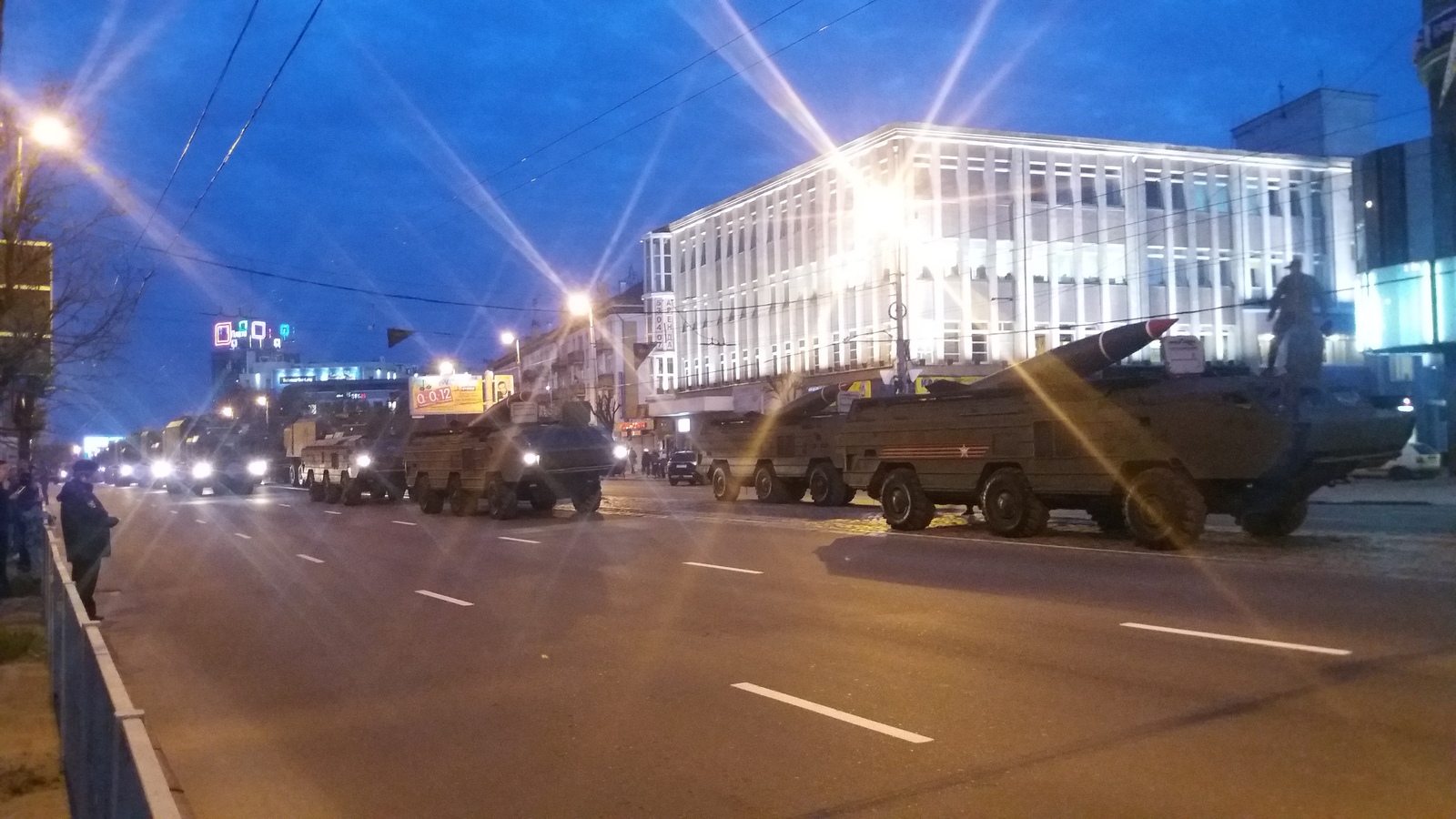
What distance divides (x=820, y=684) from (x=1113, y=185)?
47.4 meters

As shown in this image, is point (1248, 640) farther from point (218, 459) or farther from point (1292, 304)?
point (218, 459)

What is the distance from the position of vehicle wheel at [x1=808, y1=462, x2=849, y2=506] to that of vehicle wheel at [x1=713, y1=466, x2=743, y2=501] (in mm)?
3327

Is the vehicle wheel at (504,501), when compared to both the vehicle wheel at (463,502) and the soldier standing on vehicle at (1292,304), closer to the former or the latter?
the vehicle wheel at (463,502)

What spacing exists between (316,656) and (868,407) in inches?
507

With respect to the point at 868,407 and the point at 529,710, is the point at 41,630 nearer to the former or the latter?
the point at 529,710

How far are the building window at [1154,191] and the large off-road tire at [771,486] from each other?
30.1 meters

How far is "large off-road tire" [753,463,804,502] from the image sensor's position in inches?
1141

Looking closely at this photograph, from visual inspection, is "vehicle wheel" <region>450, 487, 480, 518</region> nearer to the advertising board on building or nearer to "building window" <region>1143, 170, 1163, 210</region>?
the advertising board on building

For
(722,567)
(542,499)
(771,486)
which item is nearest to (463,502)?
(542,499)

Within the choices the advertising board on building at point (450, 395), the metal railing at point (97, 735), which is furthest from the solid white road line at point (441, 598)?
the advertising board on building at point (450, 395)

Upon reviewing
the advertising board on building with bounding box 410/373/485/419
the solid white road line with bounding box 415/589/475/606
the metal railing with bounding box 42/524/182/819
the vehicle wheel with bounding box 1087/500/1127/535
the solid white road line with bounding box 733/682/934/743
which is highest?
the advertising board on building with bounding box 410/373/485/419

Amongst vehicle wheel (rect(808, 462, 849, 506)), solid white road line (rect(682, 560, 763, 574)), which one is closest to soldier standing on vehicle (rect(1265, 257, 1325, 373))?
solid white road line (rect(682, 560, 763, 574))

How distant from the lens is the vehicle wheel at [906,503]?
19938 mm

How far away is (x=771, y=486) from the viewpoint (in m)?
29.1
